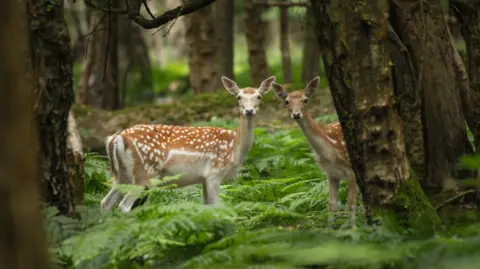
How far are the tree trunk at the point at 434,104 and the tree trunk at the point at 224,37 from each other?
1079 centimetres

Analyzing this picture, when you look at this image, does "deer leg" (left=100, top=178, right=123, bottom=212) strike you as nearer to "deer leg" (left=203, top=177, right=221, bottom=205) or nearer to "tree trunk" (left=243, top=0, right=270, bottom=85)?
"deer leg" (left=203, top=177, right=221, bottom=205)

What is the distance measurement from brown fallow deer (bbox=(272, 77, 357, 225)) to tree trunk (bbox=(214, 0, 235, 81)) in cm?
748

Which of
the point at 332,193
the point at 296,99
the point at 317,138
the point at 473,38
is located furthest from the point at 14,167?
the point at 296,99

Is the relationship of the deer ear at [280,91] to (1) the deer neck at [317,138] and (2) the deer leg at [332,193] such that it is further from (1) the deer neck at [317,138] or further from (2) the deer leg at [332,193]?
(2) the deer leg at [332,193]

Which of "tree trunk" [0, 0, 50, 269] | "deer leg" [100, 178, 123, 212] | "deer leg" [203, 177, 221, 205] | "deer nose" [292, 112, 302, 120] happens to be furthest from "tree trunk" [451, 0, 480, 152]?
"tree trunk" [0, 0, 50, 269]

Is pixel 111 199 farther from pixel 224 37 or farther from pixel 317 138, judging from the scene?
pixel 224 37

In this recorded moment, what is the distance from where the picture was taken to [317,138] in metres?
8.95

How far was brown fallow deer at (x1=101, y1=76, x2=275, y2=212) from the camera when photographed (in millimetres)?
9000

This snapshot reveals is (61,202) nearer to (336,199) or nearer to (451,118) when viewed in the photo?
(451,118)

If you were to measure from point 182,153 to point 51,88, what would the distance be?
404cm

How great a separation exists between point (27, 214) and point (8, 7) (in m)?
0.70

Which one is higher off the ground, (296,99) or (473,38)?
(473,38)

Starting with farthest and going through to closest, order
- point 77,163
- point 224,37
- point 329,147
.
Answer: point 224,37, point 329,147, point 77,163

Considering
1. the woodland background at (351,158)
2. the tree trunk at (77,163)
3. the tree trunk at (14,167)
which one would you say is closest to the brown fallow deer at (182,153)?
the tree trunk at (77,163)
